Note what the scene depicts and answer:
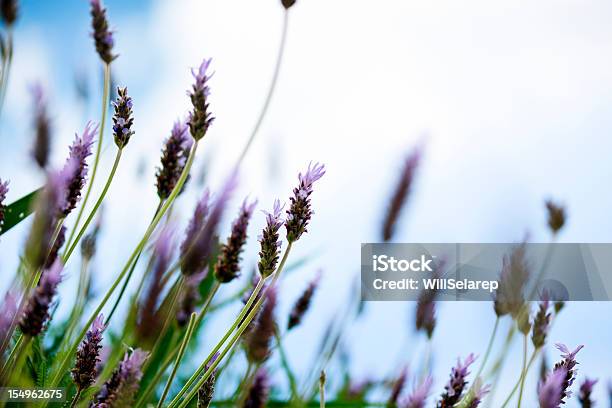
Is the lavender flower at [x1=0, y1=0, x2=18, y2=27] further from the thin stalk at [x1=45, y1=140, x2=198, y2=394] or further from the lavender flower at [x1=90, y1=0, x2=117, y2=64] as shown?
the thin stalk at [x1=45, y1=140, x2=198, y2=394]

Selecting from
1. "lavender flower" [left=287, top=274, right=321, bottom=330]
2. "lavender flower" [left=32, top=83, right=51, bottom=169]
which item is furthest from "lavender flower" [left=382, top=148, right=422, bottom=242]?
"lavender flower" [left=32, top=83, right=51, bottom=169]

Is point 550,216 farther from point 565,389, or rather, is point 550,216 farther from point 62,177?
point 62,177

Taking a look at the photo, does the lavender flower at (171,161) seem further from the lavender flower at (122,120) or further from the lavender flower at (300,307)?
the lavender flower at (300,307)

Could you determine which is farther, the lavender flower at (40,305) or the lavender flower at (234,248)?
the lavender flower at (234,248)

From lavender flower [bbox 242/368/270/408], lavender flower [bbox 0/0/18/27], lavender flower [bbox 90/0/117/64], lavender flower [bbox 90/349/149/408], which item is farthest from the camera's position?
lavender flower [bbox 0/0/18/27]

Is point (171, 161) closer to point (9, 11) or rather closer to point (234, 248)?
point (234, 248)

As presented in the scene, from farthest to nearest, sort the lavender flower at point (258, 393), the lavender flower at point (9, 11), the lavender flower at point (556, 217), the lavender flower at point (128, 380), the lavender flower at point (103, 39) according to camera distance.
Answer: the lavender flower at point (556, 217) → the lavender flower at point (9, 11) → the lavender flower at point (103, 39) → the lavender flower at point (258, 393) → the lavender flower at point (128, 380)

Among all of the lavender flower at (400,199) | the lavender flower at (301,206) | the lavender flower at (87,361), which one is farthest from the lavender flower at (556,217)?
the lavender flower at (87,361)
